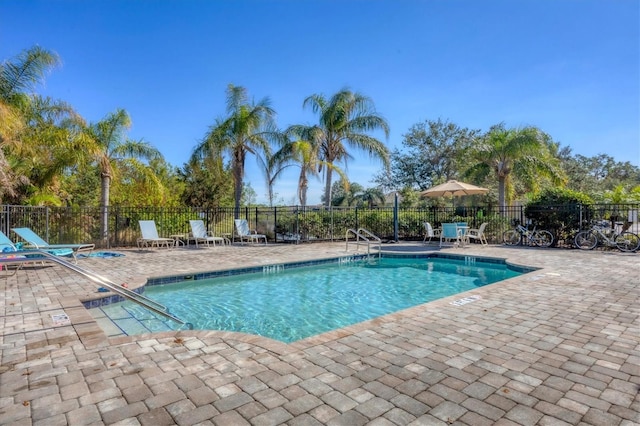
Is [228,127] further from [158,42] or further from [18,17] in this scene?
[18,17]

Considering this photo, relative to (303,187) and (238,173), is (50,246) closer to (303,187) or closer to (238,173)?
(238,173)

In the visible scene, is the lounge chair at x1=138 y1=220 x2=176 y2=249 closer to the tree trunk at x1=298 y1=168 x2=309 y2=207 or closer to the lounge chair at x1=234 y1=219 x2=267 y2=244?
the lounge chair at x1=234 y1=219 x2=267 y2=244

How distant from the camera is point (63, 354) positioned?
10.0 ft

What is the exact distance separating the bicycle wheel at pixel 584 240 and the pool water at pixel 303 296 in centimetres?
402

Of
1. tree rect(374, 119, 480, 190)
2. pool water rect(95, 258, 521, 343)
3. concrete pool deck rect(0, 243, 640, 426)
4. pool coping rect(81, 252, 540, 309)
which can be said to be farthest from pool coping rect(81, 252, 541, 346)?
tree rect(374, 119, 480, 190)

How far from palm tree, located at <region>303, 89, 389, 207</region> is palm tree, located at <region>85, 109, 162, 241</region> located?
25.8ft

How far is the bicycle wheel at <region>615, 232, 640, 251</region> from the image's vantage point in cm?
1043

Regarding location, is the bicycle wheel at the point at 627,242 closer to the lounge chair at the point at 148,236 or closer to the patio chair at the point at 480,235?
the patio chair at the point at 480,235

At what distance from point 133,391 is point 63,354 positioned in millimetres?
1114

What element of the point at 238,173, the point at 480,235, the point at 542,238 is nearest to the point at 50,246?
the point at 238,173

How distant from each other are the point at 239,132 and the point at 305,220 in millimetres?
4385

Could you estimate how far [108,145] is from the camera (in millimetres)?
12711

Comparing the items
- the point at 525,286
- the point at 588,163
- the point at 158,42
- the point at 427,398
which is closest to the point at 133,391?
the point at 427,398

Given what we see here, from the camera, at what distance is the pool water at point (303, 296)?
5.03 metres
